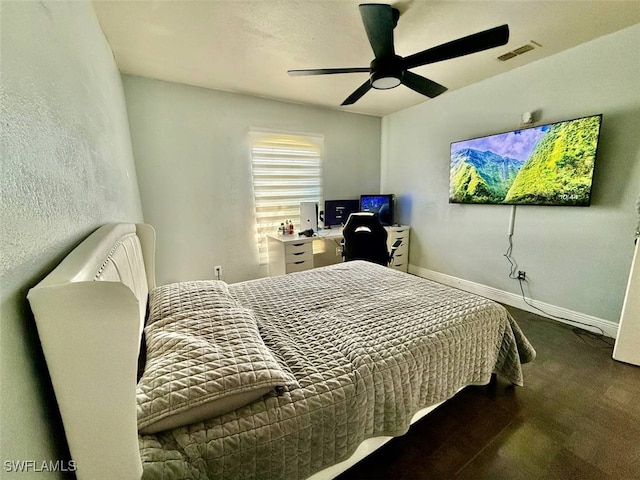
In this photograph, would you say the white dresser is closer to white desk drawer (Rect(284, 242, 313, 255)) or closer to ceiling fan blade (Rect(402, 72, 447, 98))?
white desk drawer (Rect(284, 242, 313, 255))

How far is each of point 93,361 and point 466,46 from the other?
2.19 meters

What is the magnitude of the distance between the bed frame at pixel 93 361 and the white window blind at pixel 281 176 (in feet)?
9.28

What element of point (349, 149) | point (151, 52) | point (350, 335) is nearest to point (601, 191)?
point (350, 335)


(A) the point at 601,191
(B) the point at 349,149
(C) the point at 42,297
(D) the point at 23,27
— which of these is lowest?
(C) the point at 42,297

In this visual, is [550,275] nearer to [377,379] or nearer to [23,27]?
[377,379]

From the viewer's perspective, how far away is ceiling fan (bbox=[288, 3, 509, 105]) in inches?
55.2

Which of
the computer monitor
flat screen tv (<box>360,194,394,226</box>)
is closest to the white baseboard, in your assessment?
flat screen tv (<box>360,194,394,226</box>)

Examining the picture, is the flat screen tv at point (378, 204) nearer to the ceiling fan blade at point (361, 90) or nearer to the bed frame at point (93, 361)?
the ceiling fan blade at point (361, 90)

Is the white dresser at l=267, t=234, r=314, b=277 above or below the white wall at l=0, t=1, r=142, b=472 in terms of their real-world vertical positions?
below

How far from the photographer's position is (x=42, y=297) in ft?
1.56

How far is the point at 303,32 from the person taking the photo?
1.92 m

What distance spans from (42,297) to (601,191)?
342 centimetres

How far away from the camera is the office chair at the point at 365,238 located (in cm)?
280

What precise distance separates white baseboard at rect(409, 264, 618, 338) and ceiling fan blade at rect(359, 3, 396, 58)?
2783 millimetres
